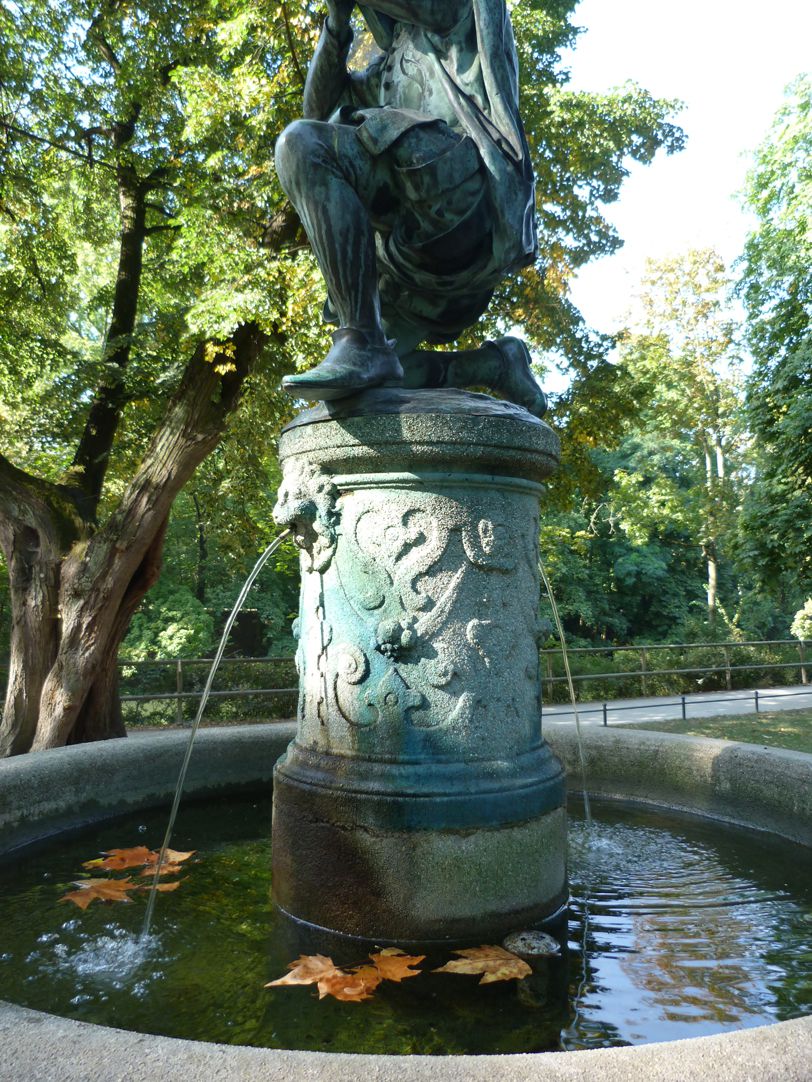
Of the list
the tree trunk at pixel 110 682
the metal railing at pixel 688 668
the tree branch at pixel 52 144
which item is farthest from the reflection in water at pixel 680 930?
the metal railing at pixel 688 668

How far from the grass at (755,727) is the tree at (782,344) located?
254cm

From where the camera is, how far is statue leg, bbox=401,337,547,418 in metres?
3.96

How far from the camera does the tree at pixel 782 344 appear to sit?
1416 centimetres

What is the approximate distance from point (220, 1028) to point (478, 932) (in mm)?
947

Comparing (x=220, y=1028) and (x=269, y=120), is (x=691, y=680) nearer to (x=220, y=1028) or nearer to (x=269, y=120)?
(x=269, y=120)

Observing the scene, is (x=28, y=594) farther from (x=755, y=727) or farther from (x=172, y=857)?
(x=755, y=727)

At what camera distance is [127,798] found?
4.66 metres

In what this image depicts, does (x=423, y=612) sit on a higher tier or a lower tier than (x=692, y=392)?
lower

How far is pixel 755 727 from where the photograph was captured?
1230 centimetres

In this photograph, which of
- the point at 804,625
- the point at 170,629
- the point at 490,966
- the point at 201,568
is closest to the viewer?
the point at 490,966

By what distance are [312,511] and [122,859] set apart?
1.84 metres

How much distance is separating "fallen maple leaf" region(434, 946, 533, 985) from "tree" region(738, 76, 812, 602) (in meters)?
12.5

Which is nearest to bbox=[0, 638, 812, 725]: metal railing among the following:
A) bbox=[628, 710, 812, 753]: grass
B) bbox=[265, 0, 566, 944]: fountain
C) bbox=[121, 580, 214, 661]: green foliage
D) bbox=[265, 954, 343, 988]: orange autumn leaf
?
bbox=[121, 580, 214, 661]: green foliage

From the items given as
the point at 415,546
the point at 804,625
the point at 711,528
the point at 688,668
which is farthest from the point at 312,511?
the point at 804,625
